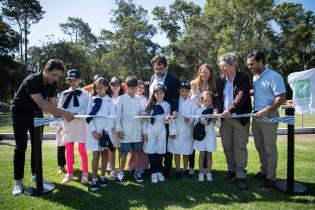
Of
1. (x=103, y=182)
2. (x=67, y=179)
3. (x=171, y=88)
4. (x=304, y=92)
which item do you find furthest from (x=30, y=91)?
(x=304, y=92)

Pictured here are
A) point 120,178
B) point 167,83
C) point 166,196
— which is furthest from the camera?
point 167,83

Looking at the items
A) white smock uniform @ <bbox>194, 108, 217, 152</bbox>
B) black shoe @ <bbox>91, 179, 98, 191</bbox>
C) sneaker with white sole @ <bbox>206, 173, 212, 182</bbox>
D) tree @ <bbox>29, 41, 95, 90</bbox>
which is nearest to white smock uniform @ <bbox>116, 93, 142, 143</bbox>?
black shoe @ <bbox>91, 179, 98, 191</bbox>

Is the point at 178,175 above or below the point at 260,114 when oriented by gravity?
below

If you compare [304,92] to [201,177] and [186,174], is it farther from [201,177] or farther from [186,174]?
[186,174]

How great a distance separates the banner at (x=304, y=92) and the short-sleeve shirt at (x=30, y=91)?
14.1 ft

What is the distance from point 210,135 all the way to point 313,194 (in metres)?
1.98

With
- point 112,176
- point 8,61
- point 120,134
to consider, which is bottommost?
point 112,176

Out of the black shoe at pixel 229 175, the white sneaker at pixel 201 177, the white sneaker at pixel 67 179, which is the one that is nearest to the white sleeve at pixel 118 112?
the white sneaker at pixel 67 179

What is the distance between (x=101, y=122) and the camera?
595cm

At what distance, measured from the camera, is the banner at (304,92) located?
18.4 feet

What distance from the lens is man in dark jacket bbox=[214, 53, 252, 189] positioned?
5848 millimetres

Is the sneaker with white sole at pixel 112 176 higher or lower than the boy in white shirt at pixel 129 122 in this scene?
lower

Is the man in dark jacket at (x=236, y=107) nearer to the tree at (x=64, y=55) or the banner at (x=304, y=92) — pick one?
the banner at (x=304, y=92)

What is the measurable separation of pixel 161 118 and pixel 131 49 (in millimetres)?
37396
